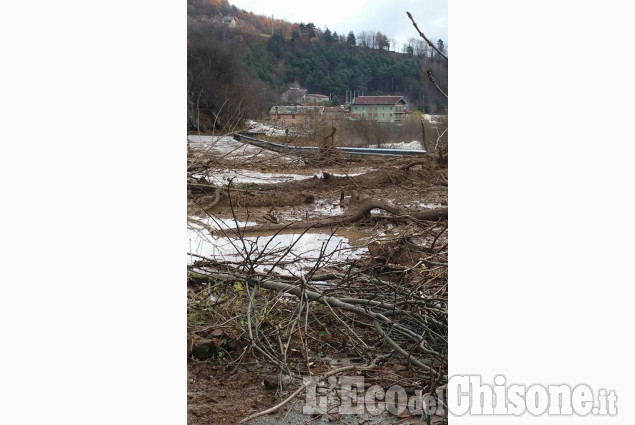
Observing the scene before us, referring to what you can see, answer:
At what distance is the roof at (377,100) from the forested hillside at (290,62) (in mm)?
21

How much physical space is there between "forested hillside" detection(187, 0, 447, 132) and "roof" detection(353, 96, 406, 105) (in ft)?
0.07

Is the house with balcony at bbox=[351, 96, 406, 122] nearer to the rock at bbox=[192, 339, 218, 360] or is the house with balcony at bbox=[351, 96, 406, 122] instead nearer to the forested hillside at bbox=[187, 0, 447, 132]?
the forested hillside at bbox=[187, 0, 447, 132]

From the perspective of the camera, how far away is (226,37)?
8.32 feet

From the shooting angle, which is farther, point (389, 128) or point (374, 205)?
point (374, 205)

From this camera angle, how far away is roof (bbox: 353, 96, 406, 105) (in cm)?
251

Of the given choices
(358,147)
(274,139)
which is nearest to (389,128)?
(358,147)

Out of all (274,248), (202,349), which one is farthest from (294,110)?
(202,349)

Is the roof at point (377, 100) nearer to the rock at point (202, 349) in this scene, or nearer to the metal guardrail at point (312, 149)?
the metal guardrail at point (312, 149)

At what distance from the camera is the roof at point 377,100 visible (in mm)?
2510

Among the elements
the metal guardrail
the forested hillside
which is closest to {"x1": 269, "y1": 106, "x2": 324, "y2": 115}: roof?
the forested hillside

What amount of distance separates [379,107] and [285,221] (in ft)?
6.73
